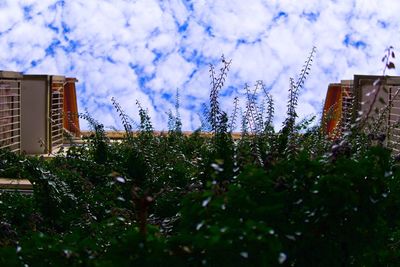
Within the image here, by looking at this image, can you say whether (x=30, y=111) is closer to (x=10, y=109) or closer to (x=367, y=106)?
(x=10, y=109)

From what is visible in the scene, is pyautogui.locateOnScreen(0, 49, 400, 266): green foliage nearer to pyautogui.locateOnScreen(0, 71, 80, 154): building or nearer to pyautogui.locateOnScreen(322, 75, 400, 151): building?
pyautogui.locateOnScreen(322, 75, 400, 151): building

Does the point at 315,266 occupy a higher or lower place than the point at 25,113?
lower

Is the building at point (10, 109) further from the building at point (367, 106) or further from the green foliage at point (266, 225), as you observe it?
the green foliage at point (266, 225)

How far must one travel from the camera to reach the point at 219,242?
5.88 feet

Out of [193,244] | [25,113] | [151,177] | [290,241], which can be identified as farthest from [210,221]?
[25,113]

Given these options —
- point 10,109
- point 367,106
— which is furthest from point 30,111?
point 367,106

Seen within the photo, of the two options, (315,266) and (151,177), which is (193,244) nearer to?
(315,266)

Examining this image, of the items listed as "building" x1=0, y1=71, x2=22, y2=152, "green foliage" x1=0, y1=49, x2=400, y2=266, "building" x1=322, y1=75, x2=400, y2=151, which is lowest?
"green foliage" x1=0, y1=49, x2=400, y2=266

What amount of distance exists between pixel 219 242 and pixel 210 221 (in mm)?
173

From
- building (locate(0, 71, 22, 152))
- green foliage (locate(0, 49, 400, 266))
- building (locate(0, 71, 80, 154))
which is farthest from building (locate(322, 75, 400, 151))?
building (locate(0, 71, 22, 152))

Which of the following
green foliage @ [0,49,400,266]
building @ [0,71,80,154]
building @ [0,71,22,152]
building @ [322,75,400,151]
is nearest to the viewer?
green foliage @ [0,49,400,266]

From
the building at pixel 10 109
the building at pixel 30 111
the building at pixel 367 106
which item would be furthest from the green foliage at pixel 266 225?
the building at pixel 30 111

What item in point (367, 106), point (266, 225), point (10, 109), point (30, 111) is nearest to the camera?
point (266, 225)

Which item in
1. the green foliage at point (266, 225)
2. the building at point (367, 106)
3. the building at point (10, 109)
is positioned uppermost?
the building at point (10, 109)
